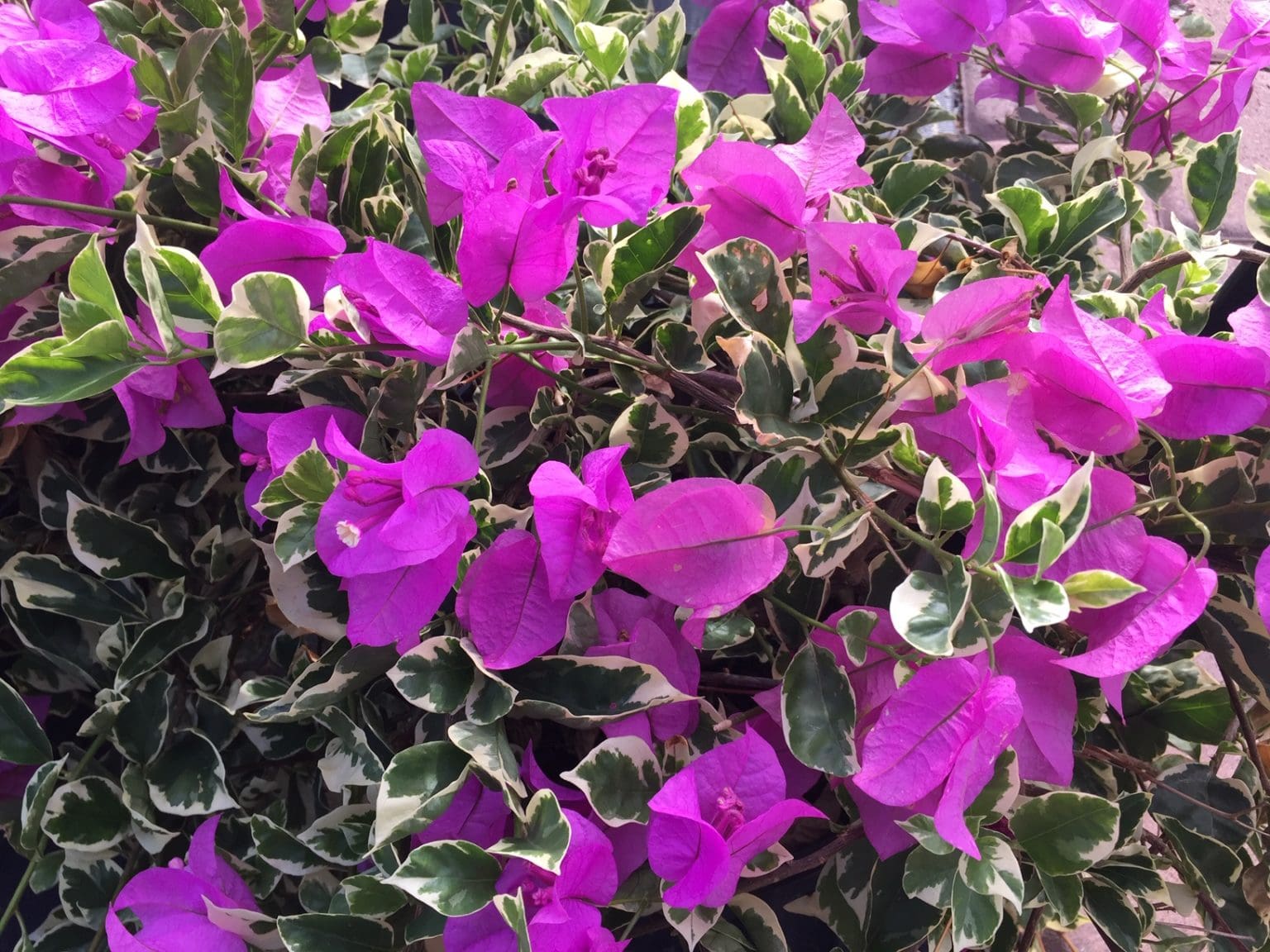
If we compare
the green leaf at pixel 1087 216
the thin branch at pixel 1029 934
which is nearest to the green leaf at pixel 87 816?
the thin branch at pixel 1029 934

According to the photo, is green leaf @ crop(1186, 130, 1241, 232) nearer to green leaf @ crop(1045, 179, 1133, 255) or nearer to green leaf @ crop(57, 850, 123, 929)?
green leaf @ crop(1045, 179, 1133, 255)

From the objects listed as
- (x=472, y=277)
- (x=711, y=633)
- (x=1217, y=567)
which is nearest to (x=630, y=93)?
(x=472, y=277)

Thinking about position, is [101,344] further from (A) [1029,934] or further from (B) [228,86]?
(A) [1029,934]

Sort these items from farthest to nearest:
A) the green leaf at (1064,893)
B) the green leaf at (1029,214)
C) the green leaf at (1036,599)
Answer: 1. the green leaf at (1029,214)
2. the green leaf at (1064,893)
3. the green leaf at (1036,599)

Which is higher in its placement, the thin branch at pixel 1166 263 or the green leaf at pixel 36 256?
the thin branch at pixel 1166 263

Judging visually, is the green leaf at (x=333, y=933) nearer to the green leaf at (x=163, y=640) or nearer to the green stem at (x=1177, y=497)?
the green leaf at (x=163, y=640)

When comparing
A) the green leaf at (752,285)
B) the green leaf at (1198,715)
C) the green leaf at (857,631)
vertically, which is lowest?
the green leaf at (1198,715)

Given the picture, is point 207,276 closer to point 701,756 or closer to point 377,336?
point 377,336
